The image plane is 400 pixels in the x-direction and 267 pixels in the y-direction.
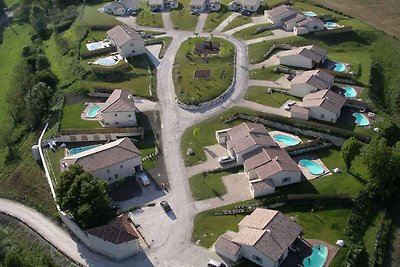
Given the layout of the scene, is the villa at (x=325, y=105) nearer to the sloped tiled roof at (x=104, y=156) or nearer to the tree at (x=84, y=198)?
the sloped tiled roof at (x=104, y=156)

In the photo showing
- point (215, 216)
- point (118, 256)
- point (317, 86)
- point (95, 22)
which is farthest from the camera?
point (95, 22)

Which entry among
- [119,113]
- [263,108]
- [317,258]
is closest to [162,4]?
[119,113]

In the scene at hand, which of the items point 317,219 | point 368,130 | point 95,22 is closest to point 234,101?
point 368,130

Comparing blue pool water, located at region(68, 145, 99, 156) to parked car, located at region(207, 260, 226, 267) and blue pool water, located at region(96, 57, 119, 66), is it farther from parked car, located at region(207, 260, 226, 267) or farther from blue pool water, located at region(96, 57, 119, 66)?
parked car, located at region(207, 260, 226, 267)

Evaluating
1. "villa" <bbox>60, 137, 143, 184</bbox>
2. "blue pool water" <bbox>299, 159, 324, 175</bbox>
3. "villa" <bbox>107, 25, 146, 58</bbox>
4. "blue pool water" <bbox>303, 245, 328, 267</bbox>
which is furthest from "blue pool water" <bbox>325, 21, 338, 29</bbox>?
"blue pool water" <bbox>303, 245, 328, 267</bbox>

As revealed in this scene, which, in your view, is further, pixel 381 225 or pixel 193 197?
pixel 193 197

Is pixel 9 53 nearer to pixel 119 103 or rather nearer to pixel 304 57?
pixel 119 103

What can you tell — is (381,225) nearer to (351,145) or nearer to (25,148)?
(351,145)
